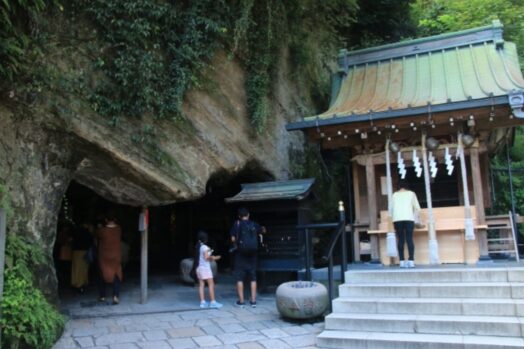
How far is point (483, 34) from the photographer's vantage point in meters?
11.2

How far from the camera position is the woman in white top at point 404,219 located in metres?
8.52

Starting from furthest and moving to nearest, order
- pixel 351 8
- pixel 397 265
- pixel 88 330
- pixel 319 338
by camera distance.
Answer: pixel 351 8 < pixel 397 265 < pixel 88 330 < pixel 319 338

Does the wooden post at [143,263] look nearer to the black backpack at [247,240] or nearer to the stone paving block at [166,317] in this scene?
the stone paving block at [166,317]

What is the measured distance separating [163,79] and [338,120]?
148 inches

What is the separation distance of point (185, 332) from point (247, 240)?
226 cm

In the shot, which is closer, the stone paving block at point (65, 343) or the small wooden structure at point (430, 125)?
the stone paving block at point (65, 343)

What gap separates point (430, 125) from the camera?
9.58m

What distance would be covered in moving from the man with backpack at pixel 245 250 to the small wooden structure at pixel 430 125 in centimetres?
262

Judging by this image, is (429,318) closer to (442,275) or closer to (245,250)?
(442,275)

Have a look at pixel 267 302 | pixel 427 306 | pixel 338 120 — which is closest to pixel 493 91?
pixel 338 120

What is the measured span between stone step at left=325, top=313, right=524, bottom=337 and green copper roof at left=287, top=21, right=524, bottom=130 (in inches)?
174

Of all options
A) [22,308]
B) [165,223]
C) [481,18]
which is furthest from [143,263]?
[481,18]

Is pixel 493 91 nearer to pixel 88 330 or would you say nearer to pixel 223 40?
pixel 223 40

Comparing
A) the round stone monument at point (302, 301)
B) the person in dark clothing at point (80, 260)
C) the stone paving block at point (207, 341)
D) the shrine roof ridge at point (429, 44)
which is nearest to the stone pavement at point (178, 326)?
the stone paving block at point (207, 341)
